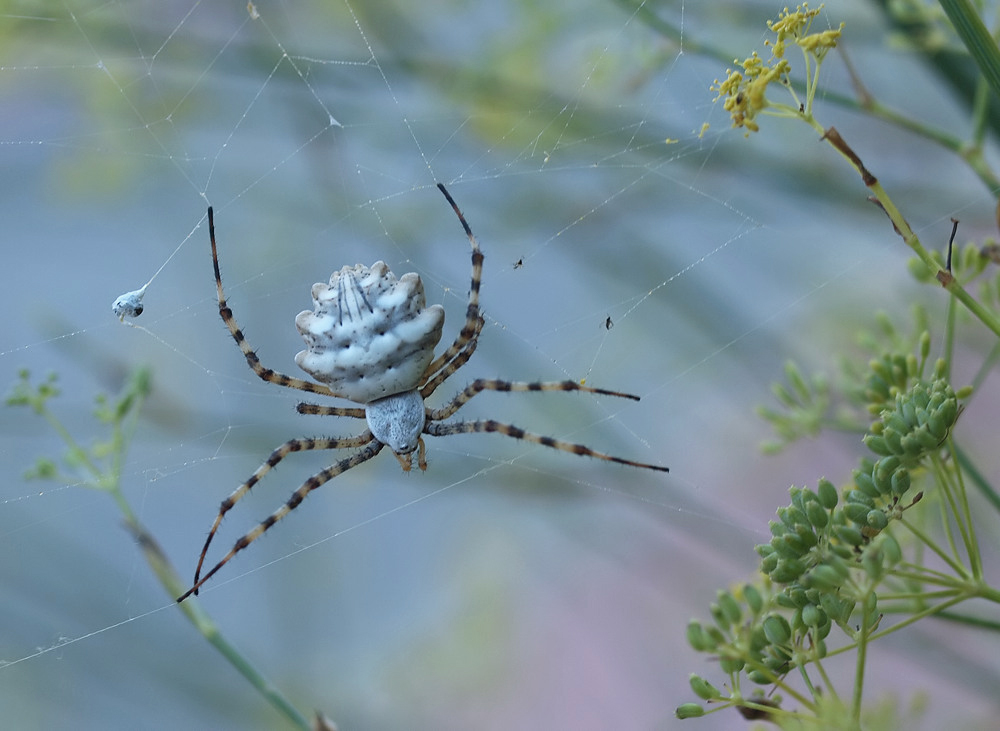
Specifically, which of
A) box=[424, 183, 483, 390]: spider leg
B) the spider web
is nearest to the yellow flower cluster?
the spider web

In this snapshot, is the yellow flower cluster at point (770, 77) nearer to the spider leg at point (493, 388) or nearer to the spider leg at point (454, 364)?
the spider leg at point (493, 388)

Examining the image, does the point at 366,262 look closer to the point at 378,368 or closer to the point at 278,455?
the point at 278,455

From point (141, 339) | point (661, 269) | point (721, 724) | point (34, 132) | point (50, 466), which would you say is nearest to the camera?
point (50, 466)

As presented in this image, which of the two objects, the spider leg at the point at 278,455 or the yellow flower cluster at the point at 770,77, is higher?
the spider leg at the point at 278,455

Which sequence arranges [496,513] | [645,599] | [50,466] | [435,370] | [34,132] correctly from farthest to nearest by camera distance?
[645,599] → [496,513] → [34,132] → [435,370] → [50,466]

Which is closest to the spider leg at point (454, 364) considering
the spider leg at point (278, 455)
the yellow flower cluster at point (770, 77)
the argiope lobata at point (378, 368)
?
the argiope lobata at point (378, 368)

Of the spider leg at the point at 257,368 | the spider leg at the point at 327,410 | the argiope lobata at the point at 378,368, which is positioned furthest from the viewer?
the spider leg at the point at 327,410

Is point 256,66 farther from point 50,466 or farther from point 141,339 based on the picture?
point 141,339

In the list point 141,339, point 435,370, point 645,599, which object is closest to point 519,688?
point 645,599
